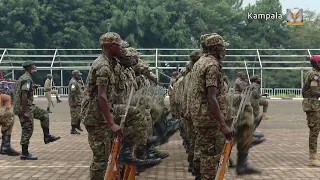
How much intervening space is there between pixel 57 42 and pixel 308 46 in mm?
23866

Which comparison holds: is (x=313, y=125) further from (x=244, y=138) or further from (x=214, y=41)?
(x=214, y=41)

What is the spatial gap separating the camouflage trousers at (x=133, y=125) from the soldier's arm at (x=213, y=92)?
1097 millimetres

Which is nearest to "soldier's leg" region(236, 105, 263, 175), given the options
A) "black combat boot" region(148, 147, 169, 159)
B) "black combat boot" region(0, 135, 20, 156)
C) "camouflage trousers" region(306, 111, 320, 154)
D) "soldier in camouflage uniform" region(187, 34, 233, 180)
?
"soldier in camouflage uniform" region(187, 34, 233, 180)

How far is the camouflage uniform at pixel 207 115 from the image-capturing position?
18.1ft

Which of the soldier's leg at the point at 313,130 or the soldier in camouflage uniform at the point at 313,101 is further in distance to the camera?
the soldier's leg at the point at 313,130

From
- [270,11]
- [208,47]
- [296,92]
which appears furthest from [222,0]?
[208,47]

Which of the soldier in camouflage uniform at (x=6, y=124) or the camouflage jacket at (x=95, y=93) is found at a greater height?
the camouflage jacket at (x=95, y=93)

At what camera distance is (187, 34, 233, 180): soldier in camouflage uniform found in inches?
216

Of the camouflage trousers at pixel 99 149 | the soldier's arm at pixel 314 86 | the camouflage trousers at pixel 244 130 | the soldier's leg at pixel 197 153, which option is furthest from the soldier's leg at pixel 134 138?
the soldier's arm at pixel 314 86

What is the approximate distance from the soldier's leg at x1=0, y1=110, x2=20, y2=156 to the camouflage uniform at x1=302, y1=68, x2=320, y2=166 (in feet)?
16.6

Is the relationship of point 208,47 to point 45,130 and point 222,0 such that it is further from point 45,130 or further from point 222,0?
point 222,0

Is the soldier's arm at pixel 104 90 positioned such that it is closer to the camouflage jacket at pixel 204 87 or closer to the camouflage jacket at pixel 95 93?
the camouflage jacket at pixel 95 93

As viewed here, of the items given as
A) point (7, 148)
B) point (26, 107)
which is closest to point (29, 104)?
point (26, 107)

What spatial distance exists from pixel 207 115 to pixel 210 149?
39cm
